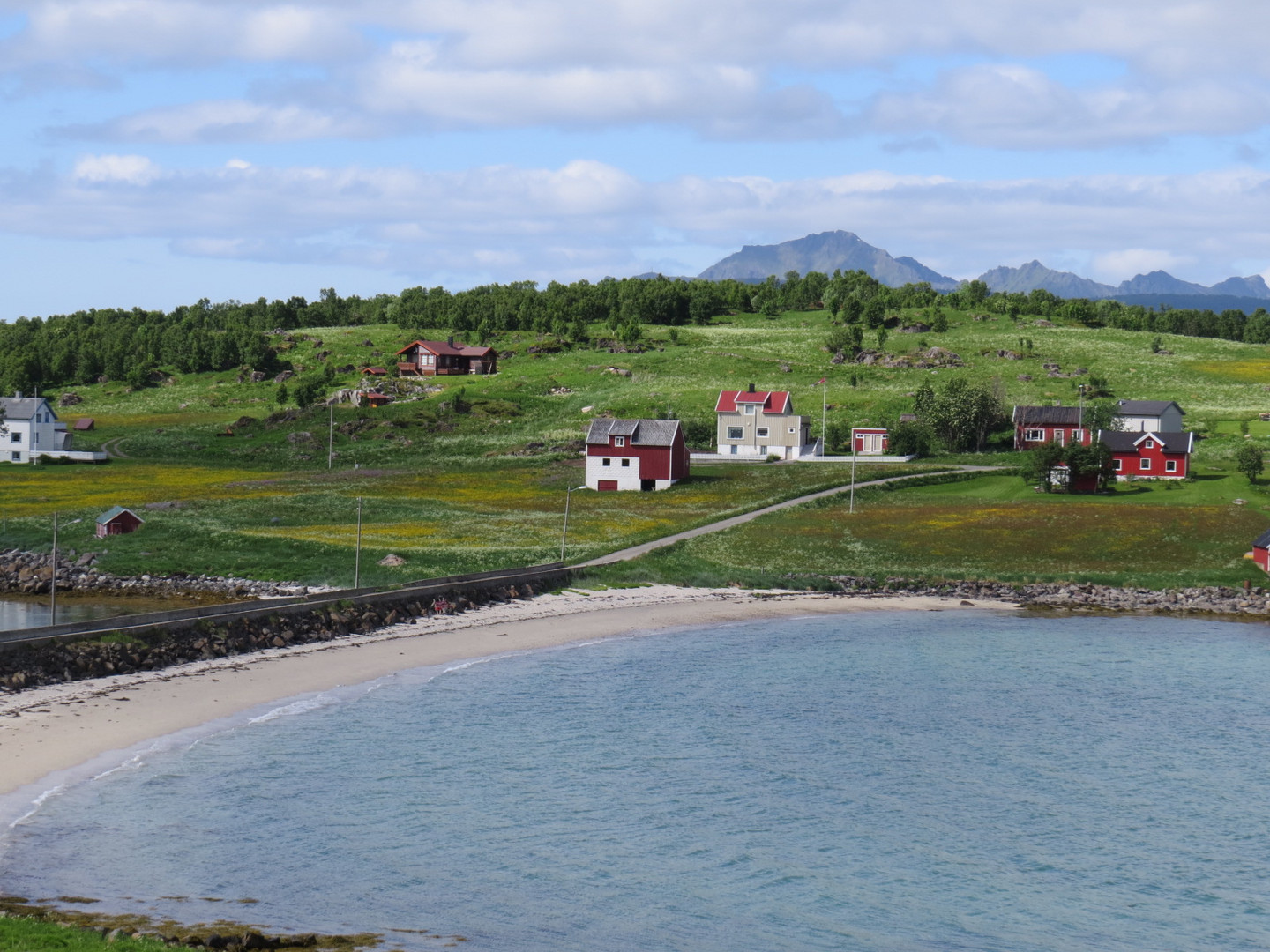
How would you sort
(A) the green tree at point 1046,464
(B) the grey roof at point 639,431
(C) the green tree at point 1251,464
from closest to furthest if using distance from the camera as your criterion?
(C) the green tree at point 1251,464 → (A) the green tree at point 1046,464 → (B) the grey roof at point 639,431

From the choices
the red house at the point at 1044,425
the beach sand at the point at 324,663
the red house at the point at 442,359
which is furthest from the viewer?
the red house at the point at 442,359

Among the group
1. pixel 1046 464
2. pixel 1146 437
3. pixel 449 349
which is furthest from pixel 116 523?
pixel 449 349

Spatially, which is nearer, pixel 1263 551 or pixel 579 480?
pixel 1263 551

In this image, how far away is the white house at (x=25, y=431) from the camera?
118m

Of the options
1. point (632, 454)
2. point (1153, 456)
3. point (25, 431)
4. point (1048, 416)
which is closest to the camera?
point (1153, 456)

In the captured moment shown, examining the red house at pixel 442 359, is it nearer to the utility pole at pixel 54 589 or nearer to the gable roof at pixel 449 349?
the gable roof at pixel 449 349

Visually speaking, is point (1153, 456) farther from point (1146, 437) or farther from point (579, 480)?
point (579, 480)

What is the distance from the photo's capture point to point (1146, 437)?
95938mm

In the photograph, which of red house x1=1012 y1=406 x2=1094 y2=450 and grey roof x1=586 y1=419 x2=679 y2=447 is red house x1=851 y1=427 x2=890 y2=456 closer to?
red house x1=1012 y1=406 x2=1094 y2=450

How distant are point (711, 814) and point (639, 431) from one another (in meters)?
68.6

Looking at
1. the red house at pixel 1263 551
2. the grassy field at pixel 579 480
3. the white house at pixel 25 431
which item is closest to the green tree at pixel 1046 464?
the grassy field at pixel 579 480

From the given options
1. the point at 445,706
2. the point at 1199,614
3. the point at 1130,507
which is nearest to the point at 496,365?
the point at 1130,507

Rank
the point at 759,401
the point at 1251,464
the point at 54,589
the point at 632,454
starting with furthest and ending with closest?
1. the point at 759,401
2. the point at 632,454
3. the point at 1251,464
4. the point at 54,589

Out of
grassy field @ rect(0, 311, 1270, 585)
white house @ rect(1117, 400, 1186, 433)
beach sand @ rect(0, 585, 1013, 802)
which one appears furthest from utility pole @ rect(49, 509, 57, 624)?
white house @ rect(1117, 400, 1186, 433)
